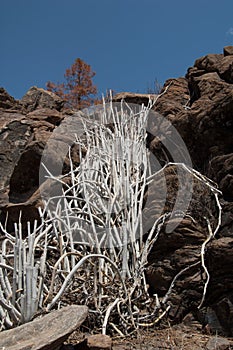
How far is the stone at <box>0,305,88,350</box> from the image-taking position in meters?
1.38

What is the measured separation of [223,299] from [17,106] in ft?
13.5

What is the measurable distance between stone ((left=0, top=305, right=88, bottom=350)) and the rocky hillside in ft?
3.35

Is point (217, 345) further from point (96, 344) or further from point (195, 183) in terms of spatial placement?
point (195, 183)

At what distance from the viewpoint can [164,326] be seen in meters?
2.39

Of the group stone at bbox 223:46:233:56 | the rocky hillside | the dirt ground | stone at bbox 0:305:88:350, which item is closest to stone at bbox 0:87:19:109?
the rocky hillside

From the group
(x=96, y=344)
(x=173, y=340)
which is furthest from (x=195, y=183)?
(x=96, y=344)

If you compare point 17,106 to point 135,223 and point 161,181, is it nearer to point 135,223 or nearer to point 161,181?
point 161,181

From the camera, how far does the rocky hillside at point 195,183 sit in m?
2.45

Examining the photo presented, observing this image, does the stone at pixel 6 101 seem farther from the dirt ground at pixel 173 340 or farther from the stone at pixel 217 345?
the stone at pixel 217 345

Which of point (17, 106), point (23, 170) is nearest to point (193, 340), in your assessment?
point (23, 170)

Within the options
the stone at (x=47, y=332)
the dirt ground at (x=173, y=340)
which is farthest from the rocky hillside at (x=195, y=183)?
the stone at (x=47, y=332)

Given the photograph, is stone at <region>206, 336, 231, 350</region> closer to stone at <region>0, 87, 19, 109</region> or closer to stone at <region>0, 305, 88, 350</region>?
stone at <region>0, 305, 88, 350</region>

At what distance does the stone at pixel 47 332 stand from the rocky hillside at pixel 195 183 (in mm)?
1022

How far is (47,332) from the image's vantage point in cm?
146
